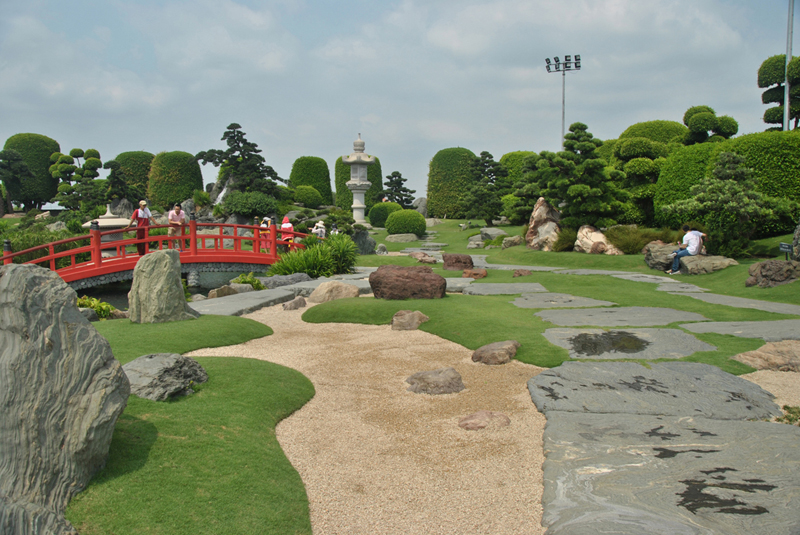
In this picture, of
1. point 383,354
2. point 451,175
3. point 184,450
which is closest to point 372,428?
point 184,450

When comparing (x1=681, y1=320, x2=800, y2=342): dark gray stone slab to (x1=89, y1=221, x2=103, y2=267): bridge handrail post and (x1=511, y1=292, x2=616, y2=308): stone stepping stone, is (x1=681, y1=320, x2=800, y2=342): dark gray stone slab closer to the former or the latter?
(x1=511, y1=292, x2=616, y2=308): stone stepping stone

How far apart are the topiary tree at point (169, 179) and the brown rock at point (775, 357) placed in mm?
36957

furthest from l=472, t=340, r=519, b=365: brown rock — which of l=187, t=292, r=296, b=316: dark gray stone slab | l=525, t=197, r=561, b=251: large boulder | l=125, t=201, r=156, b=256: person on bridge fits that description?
l=525, t=197, r=561, b=251: large boulder

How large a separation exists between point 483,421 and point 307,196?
3293 cm

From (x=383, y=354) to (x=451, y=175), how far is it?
3119 cm

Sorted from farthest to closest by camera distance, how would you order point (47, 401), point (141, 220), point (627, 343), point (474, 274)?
point (141, 220) < point (474, 274) < point (627, 343) < point (47, 401)

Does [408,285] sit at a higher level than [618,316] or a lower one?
higher

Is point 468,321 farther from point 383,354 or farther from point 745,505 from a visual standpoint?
point 745,505

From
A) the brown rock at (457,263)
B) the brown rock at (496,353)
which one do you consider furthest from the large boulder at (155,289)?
the brown rock at (457,263)

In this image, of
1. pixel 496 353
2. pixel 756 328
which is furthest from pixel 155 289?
pixel 756 328

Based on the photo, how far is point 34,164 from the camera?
3862 centimetres

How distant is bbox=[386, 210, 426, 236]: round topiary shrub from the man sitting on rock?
16.6 m

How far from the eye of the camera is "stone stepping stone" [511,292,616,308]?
9.06 metres

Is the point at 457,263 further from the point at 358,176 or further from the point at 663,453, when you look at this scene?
the point at 358,176
